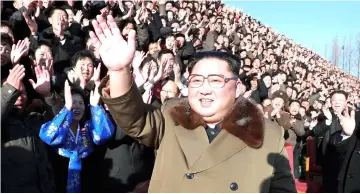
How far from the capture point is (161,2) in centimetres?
1100

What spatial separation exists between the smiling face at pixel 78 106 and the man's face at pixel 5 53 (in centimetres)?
66

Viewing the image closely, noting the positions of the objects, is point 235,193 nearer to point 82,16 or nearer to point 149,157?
point 149,157

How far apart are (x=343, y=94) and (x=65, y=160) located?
3247mm

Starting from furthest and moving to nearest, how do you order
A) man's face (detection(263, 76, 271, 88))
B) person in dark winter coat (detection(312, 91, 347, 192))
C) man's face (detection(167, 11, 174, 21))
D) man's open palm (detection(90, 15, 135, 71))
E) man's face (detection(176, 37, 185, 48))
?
1. man's face (detection(167, 11, 174, 21))
2. man's face (detection(263, 76, 271, 88))
3. man's face (detection(176, 37, 185, 48))
4. person in dark winter coat (detection(312, 91, 347, 192))
5. man's open palm (detection(90, 15, 135, 71))

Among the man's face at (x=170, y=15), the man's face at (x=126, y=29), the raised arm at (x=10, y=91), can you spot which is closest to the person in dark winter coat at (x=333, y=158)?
the man's face at (x=126, y=29)

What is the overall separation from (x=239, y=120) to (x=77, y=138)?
1726 millimetres

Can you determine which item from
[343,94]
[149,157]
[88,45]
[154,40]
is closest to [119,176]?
[149,157]

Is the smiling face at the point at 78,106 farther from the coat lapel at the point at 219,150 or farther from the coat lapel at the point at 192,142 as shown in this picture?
the coat lapel at the point at 219,150

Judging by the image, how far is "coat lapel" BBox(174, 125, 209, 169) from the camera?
222 centimetres

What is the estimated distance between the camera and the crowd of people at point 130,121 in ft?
7.14

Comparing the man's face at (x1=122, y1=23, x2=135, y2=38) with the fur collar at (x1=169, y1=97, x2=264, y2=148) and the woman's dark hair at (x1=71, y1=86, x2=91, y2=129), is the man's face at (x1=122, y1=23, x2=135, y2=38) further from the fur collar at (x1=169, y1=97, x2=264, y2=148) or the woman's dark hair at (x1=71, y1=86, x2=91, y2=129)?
the fur collar at (x1=169, y1=97, x2=264, y2=148)

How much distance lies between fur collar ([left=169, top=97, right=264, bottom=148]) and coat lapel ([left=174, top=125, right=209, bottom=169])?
0.09ft

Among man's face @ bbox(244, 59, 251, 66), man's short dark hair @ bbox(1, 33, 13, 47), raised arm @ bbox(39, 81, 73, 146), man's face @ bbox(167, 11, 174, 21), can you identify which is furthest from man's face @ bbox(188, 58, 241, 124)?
man's face @ bbox(167, 11, 174, 21)

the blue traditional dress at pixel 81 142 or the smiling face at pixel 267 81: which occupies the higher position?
the smiling face at pixel 267 81
